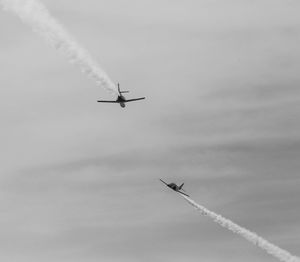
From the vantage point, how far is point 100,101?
641 feet

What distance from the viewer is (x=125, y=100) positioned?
199m

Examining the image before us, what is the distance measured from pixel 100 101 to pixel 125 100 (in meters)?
6.59
